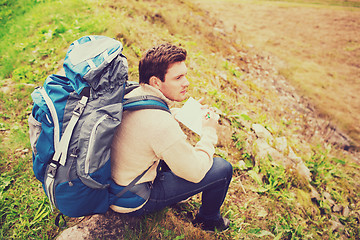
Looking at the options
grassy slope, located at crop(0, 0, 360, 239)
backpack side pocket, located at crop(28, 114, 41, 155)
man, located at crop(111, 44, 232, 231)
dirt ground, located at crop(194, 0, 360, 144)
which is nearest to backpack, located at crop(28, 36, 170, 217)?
backpack side pocket, located at crop(28, 114, 41, 155)

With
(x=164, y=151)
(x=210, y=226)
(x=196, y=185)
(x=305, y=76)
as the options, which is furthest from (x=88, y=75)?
(x=305, y=76)

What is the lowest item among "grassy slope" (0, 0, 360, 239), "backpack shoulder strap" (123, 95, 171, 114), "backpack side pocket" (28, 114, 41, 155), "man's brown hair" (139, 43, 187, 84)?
"grassy slope" (0, 0, 360, 239)

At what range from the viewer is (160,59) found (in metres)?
2.04

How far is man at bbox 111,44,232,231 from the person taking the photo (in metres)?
1.77

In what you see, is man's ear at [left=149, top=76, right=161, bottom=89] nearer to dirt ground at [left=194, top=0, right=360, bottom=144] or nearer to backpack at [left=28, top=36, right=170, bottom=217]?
backpack at [left=28, top=36, right=170, bottom=217]

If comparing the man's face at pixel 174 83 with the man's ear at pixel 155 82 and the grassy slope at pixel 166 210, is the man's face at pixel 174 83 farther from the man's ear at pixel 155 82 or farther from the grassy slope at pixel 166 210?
the grassy slope at pixel 166 210

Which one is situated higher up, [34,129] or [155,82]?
[155,82]

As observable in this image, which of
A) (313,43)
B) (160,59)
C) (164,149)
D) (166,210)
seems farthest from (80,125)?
(313,43)

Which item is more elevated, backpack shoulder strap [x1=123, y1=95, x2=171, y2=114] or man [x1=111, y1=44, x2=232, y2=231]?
backpack shoulder strap [x1=123, y1=95, x2=171, y2=114]

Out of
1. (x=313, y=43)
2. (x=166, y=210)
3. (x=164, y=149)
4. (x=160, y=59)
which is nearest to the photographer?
(x=164, y=149)

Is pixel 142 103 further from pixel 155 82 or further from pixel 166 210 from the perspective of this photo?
pixel 166 210

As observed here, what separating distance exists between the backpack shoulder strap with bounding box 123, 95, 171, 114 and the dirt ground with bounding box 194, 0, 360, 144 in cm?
926

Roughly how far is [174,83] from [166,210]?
1.67 m

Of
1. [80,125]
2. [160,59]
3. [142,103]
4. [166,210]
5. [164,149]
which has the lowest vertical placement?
[166,210]
